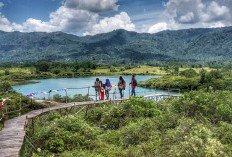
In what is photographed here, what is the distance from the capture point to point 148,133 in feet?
28.7

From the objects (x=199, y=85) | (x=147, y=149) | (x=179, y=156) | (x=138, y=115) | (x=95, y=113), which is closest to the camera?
(x=179, y=156)

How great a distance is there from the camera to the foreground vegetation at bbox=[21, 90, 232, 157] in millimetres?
6539

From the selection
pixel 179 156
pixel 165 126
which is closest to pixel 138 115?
pixel 165 126

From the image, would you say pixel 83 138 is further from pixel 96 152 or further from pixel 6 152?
pixel 6 152

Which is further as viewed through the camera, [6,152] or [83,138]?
[83,138]

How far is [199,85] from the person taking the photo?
2559 inches

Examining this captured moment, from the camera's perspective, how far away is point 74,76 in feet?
346

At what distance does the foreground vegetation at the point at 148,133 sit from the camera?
257 inches

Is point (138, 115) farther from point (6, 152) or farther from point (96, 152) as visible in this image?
point (6, 152)

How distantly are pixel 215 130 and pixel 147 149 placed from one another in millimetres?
3219

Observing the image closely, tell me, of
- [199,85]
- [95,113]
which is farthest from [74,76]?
[95,113]

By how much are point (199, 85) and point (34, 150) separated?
65463mm

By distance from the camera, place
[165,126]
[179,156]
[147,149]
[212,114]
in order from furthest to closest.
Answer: [212,114]
[165,126]
[147,149]
[179,156]

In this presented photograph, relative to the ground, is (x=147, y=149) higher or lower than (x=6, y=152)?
lower
